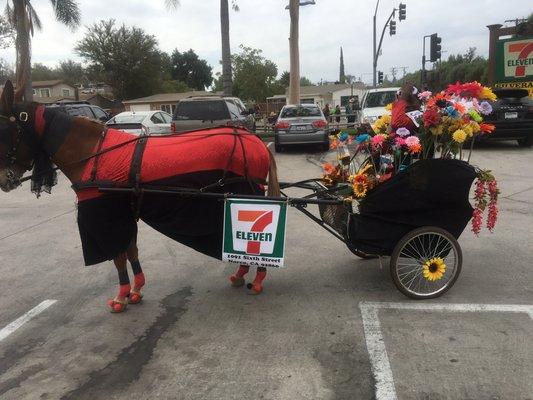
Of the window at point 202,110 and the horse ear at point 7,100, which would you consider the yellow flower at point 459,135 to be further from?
the window at point 202,110

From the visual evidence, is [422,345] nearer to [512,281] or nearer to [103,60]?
[512,281]

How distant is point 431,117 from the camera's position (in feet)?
13.8

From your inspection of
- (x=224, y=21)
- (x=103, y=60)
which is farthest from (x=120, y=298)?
(x=103, y=60)

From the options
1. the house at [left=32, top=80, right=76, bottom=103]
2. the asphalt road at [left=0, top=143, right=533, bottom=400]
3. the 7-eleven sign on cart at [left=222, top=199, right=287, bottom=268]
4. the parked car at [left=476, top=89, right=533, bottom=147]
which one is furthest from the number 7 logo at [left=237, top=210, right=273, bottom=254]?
the house at [left=32, top=80, right=76, bottom=103]

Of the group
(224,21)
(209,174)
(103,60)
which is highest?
(103,60)

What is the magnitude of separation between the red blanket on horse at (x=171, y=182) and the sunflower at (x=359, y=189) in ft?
2.79

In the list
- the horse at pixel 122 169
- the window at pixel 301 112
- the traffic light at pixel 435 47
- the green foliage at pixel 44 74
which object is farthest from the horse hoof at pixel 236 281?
the green foliage at pixel 44 74

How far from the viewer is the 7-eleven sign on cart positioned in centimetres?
407

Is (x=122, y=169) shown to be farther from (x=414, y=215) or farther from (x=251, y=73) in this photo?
(x=251, y=73)

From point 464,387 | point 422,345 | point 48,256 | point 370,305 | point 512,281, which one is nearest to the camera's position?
point 464,387

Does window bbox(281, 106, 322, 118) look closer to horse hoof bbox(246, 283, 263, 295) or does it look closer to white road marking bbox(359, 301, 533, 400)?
horse hoof bbox(246, 283, 263, 295)

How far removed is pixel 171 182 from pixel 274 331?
1.48 metres

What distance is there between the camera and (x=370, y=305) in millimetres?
4207

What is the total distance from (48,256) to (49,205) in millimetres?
3485
